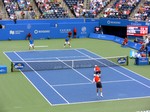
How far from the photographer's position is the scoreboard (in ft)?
157

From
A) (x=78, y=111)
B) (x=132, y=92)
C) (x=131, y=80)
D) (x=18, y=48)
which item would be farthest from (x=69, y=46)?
(x=78, y=111)

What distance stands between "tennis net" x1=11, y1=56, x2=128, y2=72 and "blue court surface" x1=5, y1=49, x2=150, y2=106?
0.59m

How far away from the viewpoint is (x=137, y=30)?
48.6m

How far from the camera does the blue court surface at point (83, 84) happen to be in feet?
86.5

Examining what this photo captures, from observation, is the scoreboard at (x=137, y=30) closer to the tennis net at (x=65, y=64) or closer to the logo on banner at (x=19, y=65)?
the tennis net at (x=65, y=64)

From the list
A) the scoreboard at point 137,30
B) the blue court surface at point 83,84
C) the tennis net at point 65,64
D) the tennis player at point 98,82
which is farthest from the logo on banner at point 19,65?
the scoreboard at point 137,30

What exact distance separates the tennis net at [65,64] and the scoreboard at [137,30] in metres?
12.4

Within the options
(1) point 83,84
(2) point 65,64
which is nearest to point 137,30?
(2) point 65,64

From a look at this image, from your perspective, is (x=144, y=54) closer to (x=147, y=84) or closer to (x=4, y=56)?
(x=147, y=84)

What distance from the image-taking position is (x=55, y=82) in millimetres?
29953

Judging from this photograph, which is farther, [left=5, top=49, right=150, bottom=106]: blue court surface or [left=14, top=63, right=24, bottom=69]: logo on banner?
[left=14, top=63, right=24, bottom=69]: logo on banner

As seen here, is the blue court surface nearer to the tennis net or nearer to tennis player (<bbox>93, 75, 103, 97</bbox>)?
tennis player (<bbox>93, 75, 103, 97</bbox>)

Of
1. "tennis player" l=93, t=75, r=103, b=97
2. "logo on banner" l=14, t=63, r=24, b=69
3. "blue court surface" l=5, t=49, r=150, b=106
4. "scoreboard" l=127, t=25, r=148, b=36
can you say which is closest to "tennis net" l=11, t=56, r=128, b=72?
"logo on banner" l=14, t=63, r=24, b=69

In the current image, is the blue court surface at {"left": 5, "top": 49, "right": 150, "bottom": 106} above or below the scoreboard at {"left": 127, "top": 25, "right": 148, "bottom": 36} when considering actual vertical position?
below
